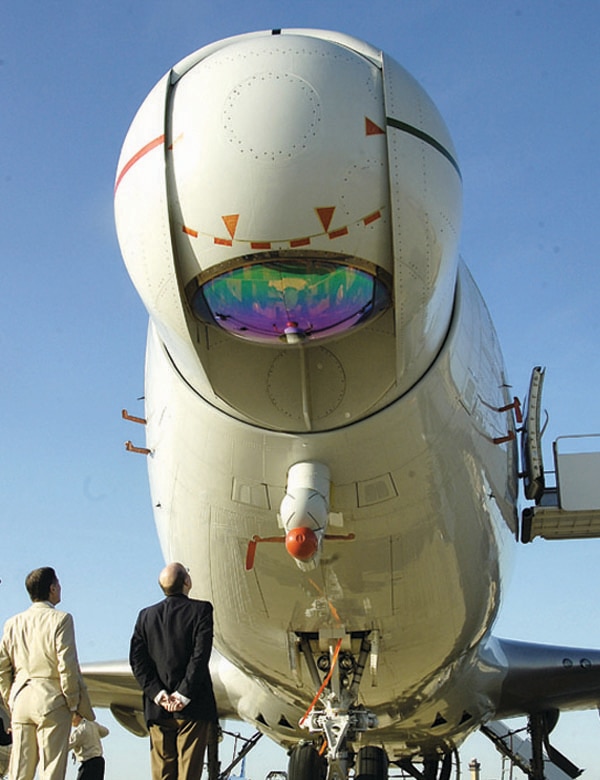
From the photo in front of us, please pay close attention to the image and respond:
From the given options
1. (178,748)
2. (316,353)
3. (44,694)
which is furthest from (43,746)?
(316,353)

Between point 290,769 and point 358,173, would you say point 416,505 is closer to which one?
point 358,173

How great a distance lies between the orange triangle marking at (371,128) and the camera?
550 centimetres

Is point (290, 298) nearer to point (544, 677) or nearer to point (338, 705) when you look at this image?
point (338, 705)

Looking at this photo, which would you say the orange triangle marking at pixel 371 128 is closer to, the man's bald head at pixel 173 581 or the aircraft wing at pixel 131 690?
the man's bald head at pixel 173 581

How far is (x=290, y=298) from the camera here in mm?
5551

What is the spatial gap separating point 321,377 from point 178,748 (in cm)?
247

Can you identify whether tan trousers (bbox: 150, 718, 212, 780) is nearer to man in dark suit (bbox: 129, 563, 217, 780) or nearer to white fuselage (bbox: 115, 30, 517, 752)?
man in dark suit (bbox: 129, 563, 217, 780)

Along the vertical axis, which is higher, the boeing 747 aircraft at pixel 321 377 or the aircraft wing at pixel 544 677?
the boeing 747 aircraft at pixel 321 377

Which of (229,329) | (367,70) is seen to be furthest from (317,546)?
(367,70)

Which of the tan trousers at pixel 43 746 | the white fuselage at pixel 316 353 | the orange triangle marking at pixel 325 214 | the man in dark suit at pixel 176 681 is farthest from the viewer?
the white fuselage at pixel 316 353

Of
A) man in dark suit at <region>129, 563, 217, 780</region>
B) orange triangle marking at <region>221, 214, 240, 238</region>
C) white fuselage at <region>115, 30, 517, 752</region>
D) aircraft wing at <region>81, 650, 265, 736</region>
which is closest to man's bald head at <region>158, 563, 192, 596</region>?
man in dark suit at <region>129, 563, 217, 780</region>

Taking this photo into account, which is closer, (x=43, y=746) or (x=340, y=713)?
(x=43, y=746)

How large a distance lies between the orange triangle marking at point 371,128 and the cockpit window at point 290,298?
2.62 ft

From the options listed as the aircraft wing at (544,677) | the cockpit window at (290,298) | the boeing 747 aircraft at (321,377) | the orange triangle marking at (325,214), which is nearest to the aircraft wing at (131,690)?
the boeing 747 aircraft at (321,377)
